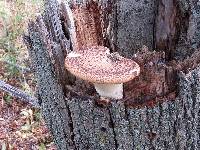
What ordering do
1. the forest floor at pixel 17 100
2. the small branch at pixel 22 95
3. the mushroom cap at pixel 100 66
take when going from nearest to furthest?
1. the mushroom cap at pixel 100 66
2. the small branch at pixel 22 95
3. the forest floor at pixel 17 100

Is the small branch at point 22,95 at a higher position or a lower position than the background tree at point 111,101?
lower

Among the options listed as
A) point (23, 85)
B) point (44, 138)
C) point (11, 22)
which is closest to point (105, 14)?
point (44, 138)

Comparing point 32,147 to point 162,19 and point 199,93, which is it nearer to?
point 162,19

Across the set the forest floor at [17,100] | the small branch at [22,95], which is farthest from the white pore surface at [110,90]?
the small branch at [22,95]

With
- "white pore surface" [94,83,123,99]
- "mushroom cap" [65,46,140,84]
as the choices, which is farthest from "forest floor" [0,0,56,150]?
"white pore surface" [94,83,123,99]

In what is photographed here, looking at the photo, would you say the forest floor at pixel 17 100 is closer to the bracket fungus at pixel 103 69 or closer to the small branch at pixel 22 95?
the small branch at pixel 22 95

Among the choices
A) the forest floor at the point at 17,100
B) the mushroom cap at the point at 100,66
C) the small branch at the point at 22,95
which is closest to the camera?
the mushroom cap at the point at 100,66
